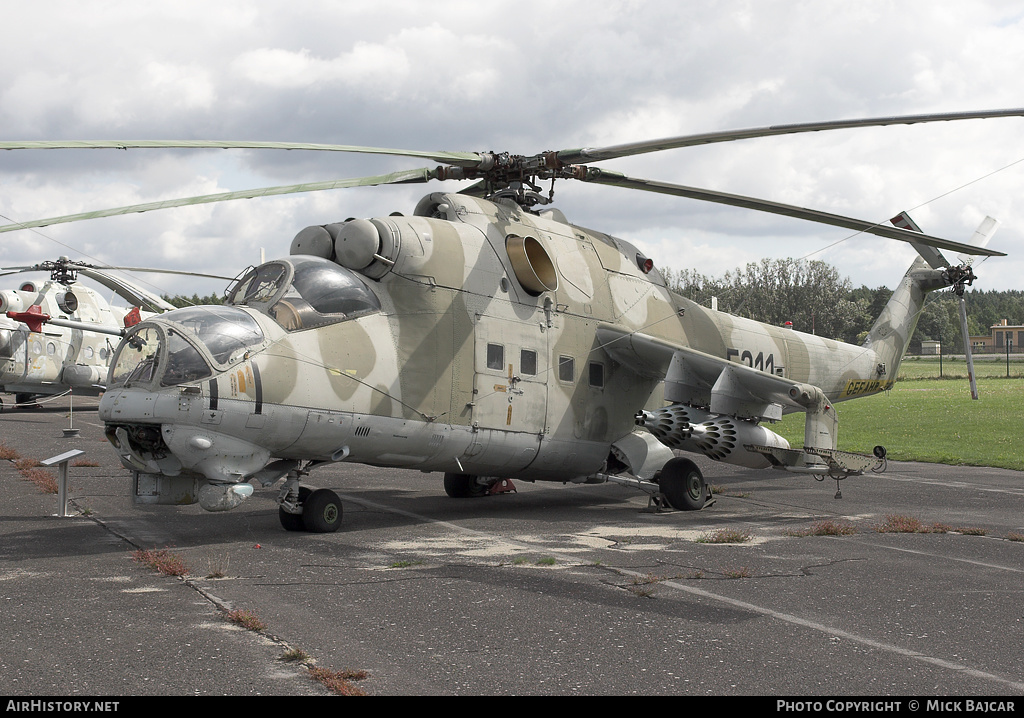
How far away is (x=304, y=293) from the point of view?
10.2 m

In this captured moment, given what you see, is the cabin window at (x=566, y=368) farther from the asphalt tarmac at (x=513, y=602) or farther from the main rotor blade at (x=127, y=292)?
the main rotor blade at (x=127, y=292)

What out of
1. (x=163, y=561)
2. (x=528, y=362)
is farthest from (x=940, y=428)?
(x=163, y=561)

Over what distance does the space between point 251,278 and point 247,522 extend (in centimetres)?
310

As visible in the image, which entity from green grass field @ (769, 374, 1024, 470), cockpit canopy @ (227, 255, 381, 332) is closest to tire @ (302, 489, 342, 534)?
cockpit canopy @ (227, 255, 381, 332)

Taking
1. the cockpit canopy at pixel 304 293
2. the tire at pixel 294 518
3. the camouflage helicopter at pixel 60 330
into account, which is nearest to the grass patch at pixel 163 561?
the tire at pixel 294 518

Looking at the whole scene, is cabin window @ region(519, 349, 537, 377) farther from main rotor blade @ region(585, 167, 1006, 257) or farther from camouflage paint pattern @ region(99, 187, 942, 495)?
main rotor blade @ region(585, 167, 1006, 257)

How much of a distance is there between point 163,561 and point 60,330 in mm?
27251

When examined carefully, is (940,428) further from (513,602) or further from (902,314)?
(513,602)

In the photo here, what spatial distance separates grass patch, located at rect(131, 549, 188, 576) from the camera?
8.05 metres

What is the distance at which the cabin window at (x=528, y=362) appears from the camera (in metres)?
12.2

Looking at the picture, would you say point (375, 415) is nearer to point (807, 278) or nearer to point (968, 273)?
point (968, 273)

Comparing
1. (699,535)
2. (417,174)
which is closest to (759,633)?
(699,535)

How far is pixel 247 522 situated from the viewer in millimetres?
11312

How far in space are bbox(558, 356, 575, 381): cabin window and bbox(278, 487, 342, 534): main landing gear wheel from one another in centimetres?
376
